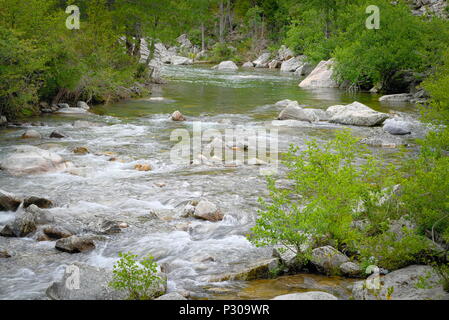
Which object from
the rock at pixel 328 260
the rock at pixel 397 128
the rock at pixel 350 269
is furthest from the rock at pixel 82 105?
the rock at pixel 350 269

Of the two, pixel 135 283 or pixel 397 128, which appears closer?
pixel 135 283

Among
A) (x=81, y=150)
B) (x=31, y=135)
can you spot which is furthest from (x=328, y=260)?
(x=31, y=135)

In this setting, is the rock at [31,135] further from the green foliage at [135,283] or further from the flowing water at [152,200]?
the green foliage at [135,283]

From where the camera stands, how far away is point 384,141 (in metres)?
13.8

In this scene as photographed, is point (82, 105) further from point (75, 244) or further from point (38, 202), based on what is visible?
point (75, 244)

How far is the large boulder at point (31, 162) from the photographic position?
10.3 m

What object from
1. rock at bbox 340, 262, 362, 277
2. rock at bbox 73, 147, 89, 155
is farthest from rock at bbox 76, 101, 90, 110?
rock at bbox 340, 262, 362, 277

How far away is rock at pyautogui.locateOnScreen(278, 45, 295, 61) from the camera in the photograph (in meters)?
51.0

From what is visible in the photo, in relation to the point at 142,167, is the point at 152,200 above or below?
below

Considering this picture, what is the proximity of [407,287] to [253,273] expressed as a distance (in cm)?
181

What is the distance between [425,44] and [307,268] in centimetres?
2195
